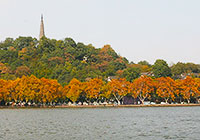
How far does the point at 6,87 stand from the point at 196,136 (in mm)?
70009

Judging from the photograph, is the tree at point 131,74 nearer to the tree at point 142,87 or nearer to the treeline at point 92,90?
the treeline at point 92,90

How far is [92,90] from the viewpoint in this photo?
107 metres

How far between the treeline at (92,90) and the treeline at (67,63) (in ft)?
81.3

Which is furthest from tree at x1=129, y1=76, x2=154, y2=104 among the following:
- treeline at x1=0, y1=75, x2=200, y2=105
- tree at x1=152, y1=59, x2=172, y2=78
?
tree at x1=152, y1=59, x2=172, y2=78

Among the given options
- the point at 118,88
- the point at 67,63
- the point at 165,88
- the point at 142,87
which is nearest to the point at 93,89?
the point at 118,88

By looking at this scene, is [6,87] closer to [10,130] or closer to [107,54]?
[10,130]

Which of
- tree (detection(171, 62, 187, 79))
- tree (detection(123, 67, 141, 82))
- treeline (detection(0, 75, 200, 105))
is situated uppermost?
tree (detection(171, 62, 187, 79))

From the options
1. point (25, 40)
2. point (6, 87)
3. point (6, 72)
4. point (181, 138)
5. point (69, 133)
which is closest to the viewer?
point (181, 138)

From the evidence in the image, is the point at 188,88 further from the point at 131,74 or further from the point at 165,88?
the point at 131,74

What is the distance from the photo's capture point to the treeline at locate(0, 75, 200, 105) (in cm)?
10053

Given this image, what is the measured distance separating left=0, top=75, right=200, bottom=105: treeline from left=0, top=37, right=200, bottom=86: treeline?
24770mm

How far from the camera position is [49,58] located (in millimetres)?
158125

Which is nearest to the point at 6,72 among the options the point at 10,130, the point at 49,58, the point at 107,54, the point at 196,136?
the point at 49,58

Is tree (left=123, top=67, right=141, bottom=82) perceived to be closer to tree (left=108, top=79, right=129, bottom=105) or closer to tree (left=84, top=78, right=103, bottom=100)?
tree (left=108, top=79, right=129, bottom=105)
